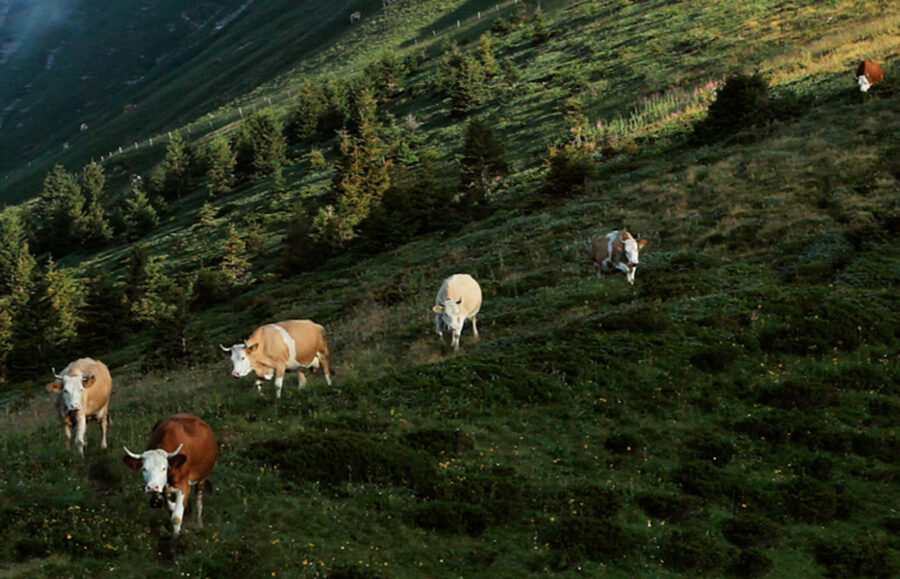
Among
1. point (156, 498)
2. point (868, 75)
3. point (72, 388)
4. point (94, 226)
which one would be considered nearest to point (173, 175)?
point (94, 226)

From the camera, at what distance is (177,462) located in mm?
11719

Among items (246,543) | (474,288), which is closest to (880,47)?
(474,288)

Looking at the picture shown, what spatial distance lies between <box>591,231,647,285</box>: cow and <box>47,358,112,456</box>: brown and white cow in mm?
18257

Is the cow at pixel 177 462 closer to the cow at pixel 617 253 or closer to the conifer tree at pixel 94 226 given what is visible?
the cow at pixel 617 253

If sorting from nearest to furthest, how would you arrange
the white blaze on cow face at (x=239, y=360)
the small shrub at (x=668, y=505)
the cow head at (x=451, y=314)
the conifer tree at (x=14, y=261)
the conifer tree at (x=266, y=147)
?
the small shrub at (x=668, y=505)
the white blaze on cow face at (x=239, y=360)
the cow head at (x=451, y=314)
the conifer tree at (x=14, y=261)
the conifer tree at (x=266, y=147)

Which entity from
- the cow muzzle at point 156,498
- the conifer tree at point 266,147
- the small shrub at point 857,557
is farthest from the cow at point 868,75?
the conifer tree at point 266,147

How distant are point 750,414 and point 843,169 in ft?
73.5

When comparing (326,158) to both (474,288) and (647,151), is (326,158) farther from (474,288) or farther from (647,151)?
(474,288)

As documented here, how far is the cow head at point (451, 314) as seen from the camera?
74.7ft

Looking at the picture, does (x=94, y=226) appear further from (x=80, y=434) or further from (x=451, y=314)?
(x=80, y=434)

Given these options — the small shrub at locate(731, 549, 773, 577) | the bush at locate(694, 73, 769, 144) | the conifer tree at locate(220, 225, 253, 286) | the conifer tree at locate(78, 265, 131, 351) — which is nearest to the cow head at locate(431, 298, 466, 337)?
the small shrub at locate(731, 549, 773, 577)

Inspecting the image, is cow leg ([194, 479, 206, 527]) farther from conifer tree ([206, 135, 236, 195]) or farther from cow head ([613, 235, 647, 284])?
conifer tree ([206, 135, 236, 195])

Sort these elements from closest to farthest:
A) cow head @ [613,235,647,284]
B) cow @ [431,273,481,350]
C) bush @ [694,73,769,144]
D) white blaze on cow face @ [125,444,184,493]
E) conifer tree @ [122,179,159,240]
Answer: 1. white blaze on cow face @ [125,444,184,493]
2. cow @ [431,273,481,350]
3. cow head @ [613,235,647,284]
4. bush @ [694,73,769,144]
5. conifer tree @ [122,179,159,240]

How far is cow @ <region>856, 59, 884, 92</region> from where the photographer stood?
1702 inches
